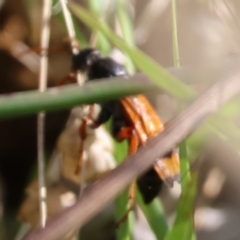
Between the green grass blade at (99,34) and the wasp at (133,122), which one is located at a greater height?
the green grass blade at (99,34)

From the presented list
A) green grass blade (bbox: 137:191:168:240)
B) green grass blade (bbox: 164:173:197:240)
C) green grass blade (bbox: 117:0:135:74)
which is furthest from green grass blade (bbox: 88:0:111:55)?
green grass blade (bbox: 164:173:197:240)

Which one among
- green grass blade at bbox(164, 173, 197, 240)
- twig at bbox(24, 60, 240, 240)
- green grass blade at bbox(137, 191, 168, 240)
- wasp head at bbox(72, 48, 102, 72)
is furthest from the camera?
wasp head at bbox(72, 48, 102, 72)

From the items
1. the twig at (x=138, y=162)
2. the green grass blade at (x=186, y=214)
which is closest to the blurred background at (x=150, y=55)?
the green grass blade at (x=186, y=214)

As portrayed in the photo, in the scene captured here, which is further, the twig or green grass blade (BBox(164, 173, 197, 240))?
green grass blade (BBox(164, 173, 197, 240))

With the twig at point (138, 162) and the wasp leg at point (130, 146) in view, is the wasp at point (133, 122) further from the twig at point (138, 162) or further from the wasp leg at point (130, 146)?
the twig at point (138, 162)

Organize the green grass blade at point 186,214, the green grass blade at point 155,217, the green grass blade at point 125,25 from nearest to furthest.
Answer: the green grass blade at point 186,214 → the green grass blade at point 155,217 → the green grass blade at point 125,25

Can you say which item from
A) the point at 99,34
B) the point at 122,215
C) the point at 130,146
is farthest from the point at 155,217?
the point at 99,34

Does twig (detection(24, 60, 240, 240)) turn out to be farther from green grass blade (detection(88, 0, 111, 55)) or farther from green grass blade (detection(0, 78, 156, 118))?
green grass blade (detection(88, 0, 111, 55))
